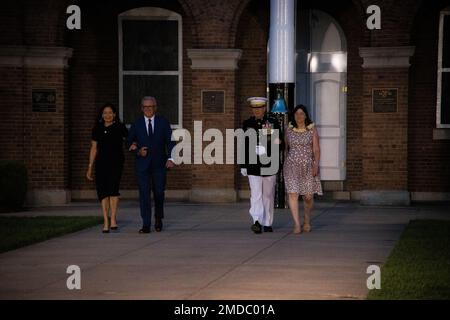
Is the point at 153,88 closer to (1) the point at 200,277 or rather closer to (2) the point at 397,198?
(2) the point at 397,198

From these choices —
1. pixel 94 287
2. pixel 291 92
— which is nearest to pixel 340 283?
pixel 94 287

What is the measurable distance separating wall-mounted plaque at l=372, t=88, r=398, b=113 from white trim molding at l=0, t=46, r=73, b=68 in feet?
18.9

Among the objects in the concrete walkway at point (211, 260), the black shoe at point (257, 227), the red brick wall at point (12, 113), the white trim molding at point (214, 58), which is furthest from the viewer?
the white trim molding at point (214, 58)

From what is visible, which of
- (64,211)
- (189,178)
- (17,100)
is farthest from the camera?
(189,178)

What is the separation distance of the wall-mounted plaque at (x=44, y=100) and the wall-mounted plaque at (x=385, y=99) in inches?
235

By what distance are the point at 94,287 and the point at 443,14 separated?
12747mm

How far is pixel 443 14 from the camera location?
2088 cm

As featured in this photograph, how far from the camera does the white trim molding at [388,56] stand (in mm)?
19812

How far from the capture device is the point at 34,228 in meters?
15.5

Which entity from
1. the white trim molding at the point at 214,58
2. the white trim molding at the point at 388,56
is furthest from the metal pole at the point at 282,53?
the white trim molding at the point at 388,56

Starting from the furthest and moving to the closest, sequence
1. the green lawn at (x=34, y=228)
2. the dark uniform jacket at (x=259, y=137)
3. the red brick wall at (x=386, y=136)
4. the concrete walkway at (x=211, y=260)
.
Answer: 1. the red brick wall at (x=386, y=136)
2. the dark uniform jacket at (x=259, y=137)
3. the green lawn at (x=34, y=228)
4. the concrete walkway at (x=211, y=260)

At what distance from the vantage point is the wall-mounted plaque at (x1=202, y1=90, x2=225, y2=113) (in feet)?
67.6

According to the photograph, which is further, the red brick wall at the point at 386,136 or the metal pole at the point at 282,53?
the red brick wall at the point at 386,136

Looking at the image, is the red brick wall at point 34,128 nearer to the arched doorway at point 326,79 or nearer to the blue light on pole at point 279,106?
the blue light on pole at point 279,106
